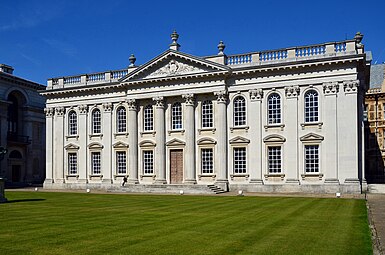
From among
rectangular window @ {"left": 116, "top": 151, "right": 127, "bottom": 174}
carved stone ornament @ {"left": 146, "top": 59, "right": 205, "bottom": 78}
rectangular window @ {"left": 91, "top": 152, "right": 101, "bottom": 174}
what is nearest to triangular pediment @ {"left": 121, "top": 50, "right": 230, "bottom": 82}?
carved stone ornament @ {"left": 146, "top": 59, "right": 205, "bottom": 78}

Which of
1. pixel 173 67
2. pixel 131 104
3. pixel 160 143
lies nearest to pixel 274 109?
pixel 173 67

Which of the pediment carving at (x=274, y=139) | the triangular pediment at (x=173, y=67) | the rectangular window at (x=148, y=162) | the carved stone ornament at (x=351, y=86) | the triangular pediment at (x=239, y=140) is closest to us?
the carved stone ornament at (x=351, y=86)

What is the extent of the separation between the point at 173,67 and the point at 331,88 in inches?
563

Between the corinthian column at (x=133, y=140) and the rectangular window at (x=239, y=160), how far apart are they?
32.9 ft

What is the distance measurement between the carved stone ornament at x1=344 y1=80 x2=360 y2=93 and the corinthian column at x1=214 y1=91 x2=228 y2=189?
1001 cm

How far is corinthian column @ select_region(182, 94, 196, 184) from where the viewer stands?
133 feet

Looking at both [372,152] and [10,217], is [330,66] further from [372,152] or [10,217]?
[10,217]

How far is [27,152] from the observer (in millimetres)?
56812

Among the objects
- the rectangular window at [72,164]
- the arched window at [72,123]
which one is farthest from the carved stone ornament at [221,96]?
the rectangular window at [72,164]

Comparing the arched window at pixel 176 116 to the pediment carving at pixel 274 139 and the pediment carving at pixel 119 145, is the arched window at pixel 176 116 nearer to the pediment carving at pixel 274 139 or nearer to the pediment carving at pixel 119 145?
the pediment carving at pixel 119 145

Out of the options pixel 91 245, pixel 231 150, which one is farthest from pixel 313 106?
pixel 91 245

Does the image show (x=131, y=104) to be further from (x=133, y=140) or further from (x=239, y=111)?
(x=239, y=111)

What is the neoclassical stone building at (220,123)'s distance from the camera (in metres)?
35.3

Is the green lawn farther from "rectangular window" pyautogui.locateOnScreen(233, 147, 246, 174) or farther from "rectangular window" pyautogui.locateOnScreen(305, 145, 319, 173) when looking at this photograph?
"rectangular window" pyautogui.locateOnScreen(233, 147, 246, 174)
